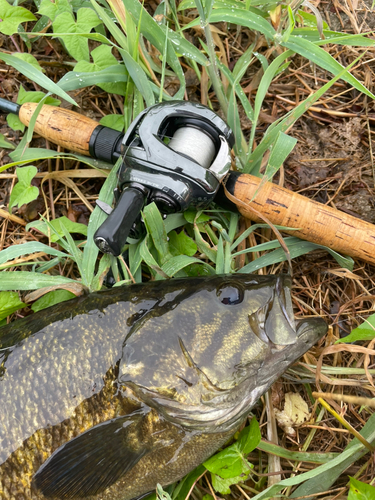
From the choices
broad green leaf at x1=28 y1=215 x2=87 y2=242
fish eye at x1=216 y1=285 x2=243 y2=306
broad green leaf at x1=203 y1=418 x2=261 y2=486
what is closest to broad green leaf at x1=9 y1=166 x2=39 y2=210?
broad green leaf at x1=28 y1=215 x2=87 y2=242

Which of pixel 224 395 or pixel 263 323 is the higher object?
pixel 263 323

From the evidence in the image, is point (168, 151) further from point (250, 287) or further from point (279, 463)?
point (279, 463)

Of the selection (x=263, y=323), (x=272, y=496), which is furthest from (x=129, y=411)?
(x=272, y=496)

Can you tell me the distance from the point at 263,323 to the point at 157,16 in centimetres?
190

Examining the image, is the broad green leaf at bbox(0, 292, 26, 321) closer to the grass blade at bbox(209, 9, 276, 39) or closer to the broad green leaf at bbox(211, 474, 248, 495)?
the broad green leaf at bbox(211, 474, 248, 495)

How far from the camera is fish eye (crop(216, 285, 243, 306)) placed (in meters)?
1.81

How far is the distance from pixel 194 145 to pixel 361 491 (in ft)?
5.87

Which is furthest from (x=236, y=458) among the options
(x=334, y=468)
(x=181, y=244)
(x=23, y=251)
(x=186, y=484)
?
(x=23, y=251)

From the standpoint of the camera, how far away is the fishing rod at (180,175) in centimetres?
197

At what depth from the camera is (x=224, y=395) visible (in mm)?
1747

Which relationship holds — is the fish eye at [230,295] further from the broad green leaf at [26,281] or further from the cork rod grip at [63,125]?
the cork rod grip at [63,125]

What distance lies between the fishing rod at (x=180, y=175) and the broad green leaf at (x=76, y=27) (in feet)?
1.27

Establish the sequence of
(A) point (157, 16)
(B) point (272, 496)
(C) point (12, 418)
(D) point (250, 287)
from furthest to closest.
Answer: (A) point (157, 16) < (B) point (272, 496) < (D) point (250, 287) < (C) point (12, 418)

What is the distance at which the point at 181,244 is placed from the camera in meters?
2.37
